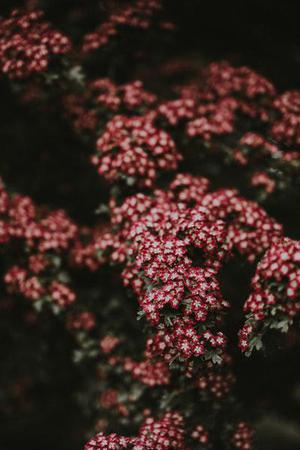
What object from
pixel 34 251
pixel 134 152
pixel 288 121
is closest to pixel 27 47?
pixel 134 152

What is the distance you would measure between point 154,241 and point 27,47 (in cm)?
271

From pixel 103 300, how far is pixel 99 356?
0.74 m

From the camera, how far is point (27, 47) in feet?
16.2

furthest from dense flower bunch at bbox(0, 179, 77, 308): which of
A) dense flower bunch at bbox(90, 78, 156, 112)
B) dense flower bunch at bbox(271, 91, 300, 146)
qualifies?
dense flower bunch at bbox(271, 91, 300, 146)

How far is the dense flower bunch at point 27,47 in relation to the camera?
4895 mm

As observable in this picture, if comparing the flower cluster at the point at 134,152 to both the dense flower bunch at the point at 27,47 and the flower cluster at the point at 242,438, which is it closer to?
the dense flower bunch at the point at 27,47

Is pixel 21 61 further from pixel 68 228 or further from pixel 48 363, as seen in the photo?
pixel 48 363

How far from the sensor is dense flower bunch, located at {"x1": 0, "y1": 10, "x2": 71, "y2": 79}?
4895mm

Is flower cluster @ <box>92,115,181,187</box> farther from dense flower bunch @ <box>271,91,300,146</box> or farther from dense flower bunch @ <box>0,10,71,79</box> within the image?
dense flower bunch @ <box>271,91,300,146</box>

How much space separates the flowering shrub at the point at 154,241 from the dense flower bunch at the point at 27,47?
17 millimetres

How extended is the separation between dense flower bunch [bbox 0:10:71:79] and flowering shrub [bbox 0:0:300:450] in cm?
2

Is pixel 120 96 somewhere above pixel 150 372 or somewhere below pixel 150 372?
above

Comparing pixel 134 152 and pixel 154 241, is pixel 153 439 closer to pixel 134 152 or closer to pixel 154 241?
pixel 154 241

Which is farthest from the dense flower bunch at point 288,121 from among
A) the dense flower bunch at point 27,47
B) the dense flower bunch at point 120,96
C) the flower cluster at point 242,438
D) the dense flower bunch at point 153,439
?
the dense flower bunch at point 153,439
